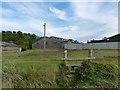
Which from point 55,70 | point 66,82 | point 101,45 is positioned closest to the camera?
point 66,82

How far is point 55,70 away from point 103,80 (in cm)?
168

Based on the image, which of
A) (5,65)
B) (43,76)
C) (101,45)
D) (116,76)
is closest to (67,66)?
(43,76)

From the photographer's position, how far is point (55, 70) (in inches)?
262

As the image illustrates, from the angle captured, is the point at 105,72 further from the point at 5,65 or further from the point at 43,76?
the point at 5,65

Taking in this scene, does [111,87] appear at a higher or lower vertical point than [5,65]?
lower

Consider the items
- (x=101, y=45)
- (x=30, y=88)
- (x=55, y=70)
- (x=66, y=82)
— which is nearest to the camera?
(x=30, y=88)

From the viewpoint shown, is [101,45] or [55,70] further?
[101,45]

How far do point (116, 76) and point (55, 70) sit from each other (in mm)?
2105

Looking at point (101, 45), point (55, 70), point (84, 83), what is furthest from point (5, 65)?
point (101, 45)

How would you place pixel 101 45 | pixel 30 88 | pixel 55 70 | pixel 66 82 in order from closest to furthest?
pixel 30 88 → pixel 66 82 → pixel 55 70 → pixel 101 45

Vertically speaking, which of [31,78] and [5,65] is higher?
[5,65]

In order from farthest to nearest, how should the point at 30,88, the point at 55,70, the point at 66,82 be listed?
the point at 55,70 < the point at 66,82 < the point at 30,88

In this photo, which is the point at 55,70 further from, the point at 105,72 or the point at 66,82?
the point at 105,72

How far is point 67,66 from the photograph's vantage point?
7059 millimetres
